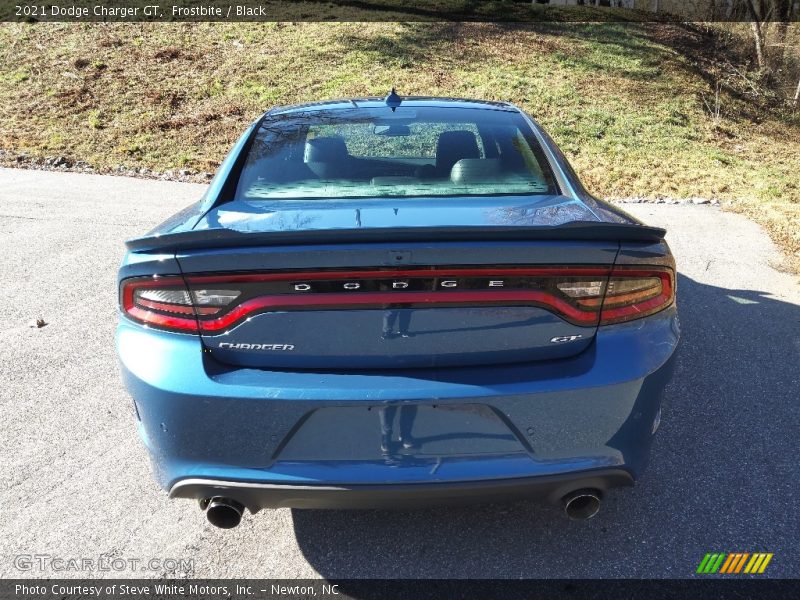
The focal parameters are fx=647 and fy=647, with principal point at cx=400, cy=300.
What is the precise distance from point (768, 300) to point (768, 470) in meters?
2.58

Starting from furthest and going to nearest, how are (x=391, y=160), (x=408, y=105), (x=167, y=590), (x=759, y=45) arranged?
(x=759, y=45) < (x=408, y=105) < (x=391, y=160) < (x=167, y=590)

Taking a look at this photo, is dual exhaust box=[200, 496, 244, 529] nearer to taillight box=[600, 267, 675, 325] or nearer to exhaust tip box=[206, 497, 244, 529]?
exhaust tip box=[206, 497, 244, 529]

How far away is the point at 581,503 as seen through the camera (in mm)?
2150

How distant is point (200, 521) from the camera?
8.46ft

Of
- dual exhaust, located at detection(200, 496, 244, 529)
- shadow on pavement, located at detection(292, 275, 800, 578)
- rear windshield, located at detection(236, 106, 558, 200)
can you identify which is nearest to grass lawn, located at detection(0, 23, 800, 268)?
shadow on pavement, located at detection(292, 275, 800, 578)

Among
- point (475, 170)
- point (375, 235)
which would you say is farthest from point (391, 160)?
point (375, 235)

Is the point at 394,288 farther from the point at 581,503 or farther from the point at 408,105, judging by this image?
the point at 408,105

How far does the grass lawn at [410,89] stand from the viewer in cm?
1107

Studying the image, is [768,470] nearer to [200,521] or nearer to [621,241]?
[621,241]

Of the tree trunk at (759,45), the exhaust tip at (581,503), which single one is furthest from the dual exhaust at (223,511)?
the tree trunk at (759,45)

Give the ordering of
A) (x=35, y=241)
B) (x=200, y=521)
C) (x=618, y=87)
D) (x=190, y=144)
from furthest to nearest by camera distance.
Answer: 1. (x=618, y=87)
2. (x=190, y=144)
3. (x=35, y=241)
4. (x=200, y=521)

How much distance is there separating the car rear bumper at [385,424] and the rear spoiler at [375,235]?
31 cm

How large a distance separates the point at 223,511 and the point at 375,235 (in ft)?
3.29

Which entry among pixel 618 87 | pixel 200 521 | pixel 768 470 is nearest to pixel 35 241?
pixel 200 521
